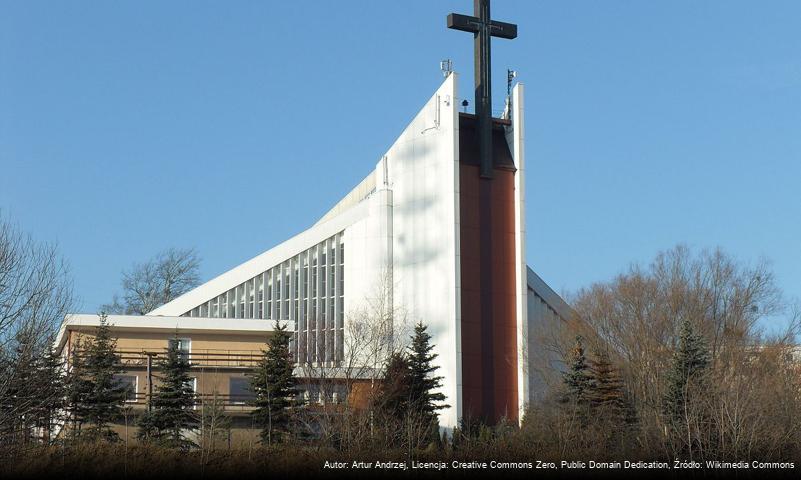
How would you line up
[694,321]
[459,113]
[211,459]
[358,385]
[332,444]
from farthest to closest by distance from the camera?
[459,113], [694,321], [358,385], [332,444], [211,459]

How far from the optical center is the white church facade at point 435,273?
50.0 m

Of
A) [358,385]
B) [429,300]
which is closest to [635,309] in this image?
[429,300]

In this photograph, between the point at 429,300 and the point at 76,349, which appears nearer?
the point at 76,349

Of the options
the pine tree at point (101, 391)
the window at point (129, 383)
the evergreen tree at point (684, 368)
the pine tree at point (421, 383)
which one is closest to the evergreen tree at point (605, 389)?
the evergreen tree at point (684, 368)

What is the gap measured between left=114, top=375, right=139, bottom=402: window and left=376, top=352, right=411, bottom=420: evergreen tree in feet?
27.7

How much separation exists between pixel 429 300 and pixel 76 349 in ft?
51.6

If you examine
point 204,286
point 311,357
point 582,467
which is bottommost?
point 582,467

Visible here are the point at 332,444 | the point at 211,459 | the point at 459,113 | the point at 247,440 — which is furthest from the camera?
the point at 459,113

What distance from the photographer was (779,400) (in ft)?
137

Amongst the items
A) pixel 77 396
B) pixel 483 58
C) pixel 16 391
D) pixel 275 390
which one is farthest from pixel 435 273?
pixel 16 391

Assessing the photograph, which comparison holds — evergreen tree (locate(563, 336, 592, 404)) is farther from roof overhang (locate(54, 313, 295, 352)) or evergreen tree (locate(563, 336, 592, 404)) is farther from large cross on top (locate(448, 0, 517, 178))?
roof overhang (locate(54, 313, 295, 352))

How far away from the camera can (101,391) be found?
37.9 metres

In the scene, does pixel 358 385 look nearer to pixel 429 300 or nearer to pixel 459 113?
pixel 429 300

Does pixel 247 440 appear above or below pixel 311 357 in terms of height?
below
